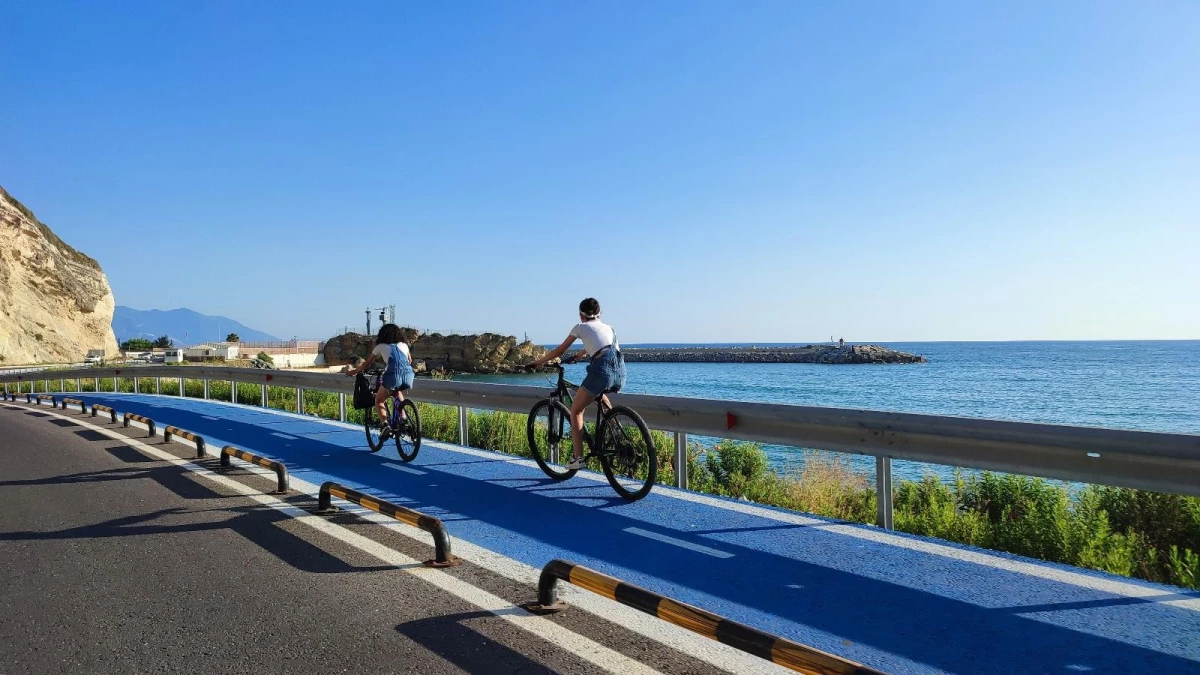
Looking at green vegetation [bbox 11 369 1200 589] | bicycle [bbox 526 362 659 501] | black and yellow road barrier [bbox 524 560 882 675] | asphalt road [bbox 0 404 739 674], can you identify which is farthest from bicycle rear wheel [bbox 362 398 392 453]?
black and yellow road barrier [bbox 524 560 882 675]

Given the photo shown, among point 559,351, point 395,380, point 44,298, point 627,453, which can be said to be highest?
point 44,298

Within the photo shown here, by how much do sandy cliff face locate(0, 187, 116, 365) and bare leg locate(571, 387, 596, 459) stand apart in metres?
68.9

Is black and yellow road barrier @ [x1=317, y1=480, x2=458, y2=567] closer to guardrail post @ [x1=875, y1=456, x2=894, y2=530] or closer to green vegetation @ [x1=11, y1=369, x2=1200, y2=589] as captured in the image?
guardrail post @ [x1=875, y1=456, x2=894, y2=530]

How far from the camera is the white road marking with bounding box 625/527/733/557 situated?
527 cm

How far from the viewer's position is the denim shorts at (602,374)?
288 inches

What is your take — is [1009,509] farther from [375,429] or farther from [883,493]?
[375,429]

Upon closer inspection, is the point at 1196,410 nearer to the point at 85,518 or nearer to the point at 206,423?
the point at 206,423

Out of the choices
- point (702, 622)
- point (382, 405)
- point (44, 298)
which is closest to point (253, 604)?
point (702, 622)

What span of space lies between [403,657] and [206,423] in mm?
12326

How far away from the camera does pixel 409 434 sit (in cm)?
955

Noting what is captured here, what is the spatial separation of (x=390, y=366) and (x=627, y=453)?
399cm

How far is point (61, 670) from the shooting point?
3.57 meters

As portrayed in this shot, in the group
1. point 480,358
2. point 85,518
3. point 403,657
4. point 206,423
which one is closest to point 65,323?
point 480,358

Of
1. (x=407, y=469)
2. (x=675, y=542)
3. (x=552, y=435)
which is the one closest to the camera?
(x=675, y=542)
